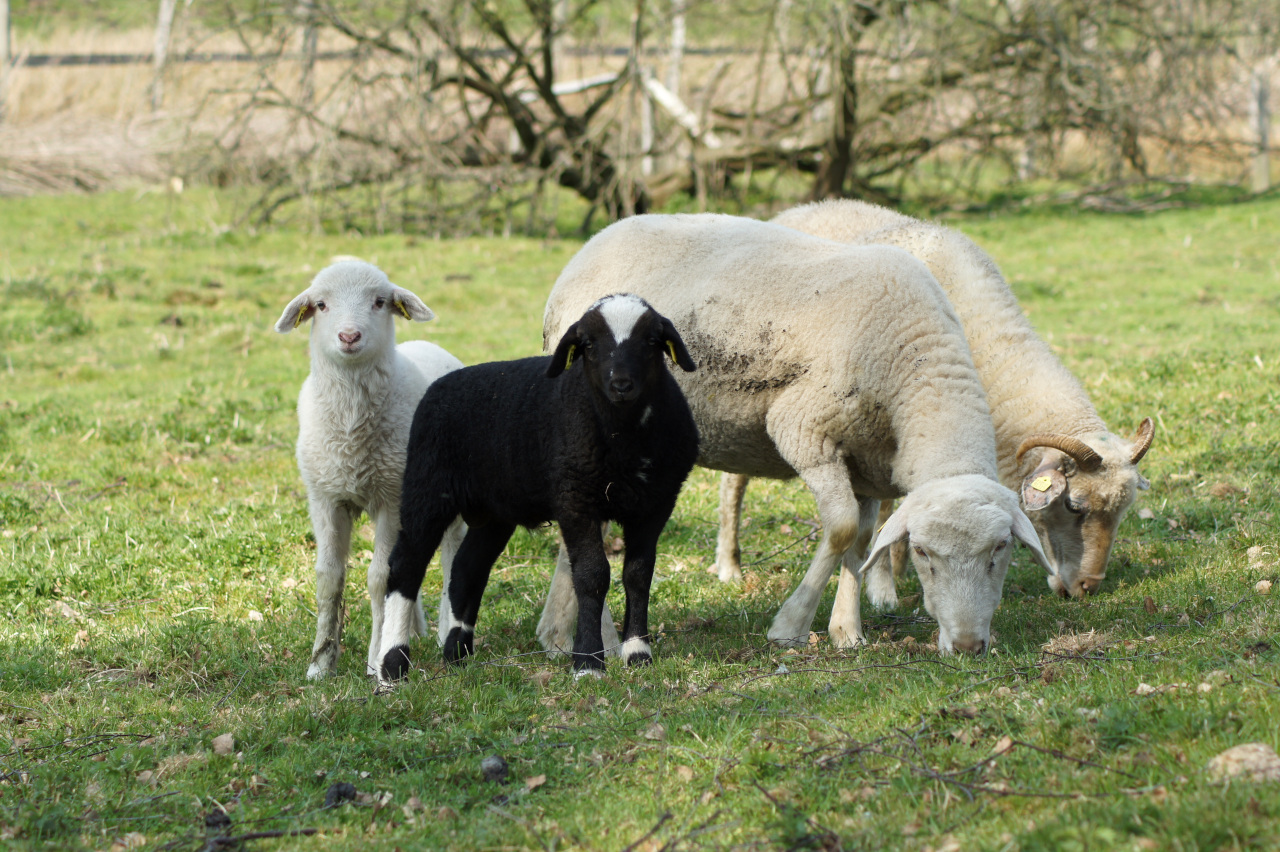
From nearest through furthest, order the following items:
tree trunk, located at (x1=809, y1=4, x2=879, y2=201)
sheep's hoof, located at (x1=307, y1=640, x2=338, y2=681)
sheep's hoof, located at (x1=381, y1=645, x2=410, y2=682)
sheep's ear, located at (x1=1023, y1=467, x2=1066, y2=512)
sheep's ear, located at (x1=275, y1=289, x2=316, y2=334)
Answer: sheep's hoof, located at (x1=381, y1=645, x2=410, y2=682)
sheep's hoof, located at (x1=307, y1=640, x2=338, y2=681)
sheep's ear, located at (x1=275, y1=289, x2=316, y2=334)
sheep's ear, located at (x1=1023, y1=467, x2=1066, y2=512)
tree trunk, located at (x1=809, y1=4, x2=879, y2=201)

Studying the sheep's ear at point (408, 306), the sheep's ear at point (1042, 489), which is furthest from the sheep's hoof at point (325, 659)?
the sheep's ear at point (1042, 489)

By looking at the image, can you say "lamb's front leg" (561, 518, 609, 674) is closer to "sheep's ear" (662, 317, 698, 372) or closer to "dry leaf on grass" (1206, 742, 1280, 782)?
"sheep's ear" (662, 317, 698, 372)

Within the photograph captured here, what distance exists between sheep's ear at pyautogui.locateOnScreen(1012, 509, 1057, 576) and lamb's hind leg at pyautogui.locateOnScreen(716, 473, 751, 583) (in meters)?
2.34

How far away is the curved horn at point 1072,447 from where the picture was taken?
20.3 feet

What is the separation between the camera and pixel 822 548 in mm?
5703

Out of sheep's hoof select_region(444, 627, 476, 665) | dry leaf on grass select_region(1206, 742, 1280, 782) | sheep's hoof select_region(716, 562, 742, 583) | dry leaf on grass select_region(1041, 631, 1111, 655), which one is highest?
dry leaf on grass select_region(1206, 742, 1280, 782)

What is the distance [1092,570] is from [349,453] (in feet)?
13.3

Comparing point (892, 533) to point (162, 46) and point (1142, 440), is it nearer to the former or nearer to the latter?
point (1142, 440)

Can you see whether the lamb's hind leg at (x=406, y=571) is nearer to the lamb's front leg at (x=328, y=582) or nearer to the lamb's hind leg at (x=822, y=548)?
the lamb's front leg at (x=328, y=582)

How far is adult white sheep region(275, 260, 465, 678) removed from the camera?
557 centimetres

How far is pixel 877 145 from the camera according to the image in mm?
20359

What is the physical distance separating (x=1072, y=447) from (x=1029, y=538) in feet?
4.98

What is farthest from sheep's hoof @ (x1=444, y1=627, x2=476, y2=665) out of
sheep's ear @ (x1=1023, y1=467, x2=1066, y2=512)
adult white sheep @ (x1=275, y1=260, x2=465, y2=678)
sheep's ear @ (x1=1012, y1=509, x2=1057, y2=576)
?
sheep's ear @ (x1=1023, y1=467, x2=1066, y2=512)

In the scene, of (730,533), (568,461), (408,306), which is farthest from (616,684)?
(730,533)
